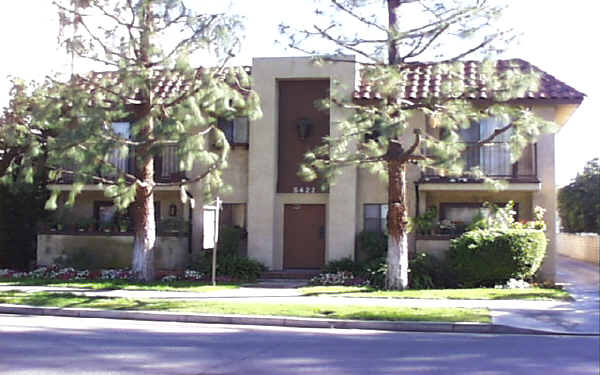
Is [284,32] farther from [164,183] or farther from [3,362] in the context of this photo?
[3,362]

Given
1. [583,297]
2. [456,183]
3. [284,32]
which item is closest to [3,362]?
[284,32]

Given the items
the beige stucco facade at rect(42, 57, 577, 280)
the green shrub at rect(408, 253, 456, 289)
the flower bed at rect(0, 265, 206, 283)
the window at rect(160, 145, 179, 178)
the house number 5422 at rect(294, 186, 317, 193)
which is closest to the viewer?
the green shrub at rect(408, 253, 456, 289)

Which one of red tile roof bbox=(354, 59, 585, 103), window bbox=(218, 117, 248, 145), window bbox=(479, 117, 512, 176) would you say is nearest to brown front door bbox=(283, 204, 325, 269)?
window bbox=(218, 117, 248, 145)

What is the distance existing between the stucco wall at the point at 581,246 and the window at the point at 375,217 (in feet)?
46.3

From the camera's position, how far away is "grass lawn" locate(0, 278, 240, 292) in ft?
56.2

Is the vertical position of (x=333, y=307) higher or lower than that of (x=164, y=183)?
lower

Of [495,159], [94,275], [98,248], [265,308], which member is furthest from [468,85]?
[98,248]

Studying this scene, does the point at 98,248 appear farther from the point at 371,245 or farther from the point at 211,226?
the point at 371,245

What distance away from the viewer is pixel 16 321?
11852 millimetres

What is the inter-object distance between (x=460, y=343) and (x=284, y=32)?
29.5 ft

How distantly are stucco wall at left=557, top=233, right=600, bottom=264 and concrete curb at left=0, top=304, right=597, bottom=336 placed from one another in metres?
21.3

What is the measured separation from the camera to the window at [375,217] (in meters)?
20.9

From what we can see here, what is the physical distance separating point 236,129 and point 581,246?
2061cm

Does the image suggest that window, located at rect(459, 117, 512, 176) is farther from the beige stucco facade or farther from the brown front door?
the brown front door
